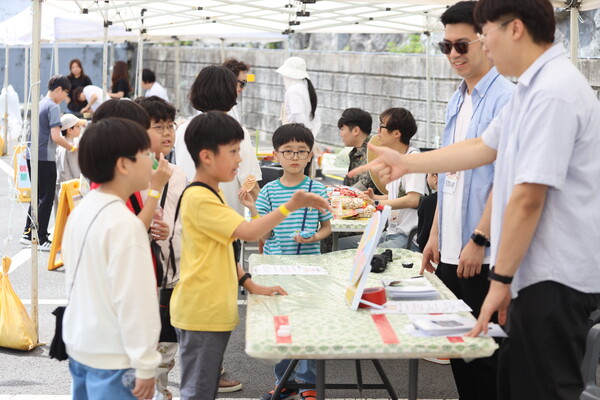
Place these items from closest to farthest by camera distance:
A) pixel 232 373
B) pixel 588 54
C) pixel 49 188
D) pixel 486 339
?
pixel 486 339 → pixel 232 373 → pixel 49 188 → pixel 588 54

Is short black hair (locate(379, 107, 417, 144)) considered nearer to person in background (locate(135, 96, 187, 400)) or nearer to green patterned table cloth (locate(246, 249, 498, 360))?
person in background (locate(135, 96, 187, 400))

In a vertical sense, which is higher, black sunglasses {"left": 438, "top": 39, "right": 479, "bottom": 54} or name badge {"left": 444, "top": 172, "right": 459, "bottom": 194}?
black sunglasses {"left": 438, "top": 39, "right": 479, "bottom": 54}

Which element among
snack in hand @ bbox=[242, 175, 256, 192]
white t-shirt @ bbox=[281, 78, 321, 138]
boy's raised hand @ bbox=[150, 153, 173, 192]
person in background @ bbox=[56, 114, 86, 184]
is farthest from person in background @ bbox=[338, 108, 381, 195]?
person in background @ bbox=[56, 114, 86, 184]

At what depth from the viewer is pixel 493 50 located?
271 centimetres

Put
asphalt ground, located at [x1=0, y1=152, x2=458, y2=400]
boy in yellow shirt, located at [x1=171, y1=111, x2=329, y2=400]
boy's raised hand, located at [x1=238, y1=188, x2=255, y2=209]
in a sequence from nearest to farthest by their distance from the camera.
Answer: boy in yellow shirt, located at [x1=171, y1=111, x2=329, y2=400], boy's raised hand, located at [x1=238, y1=188, x2=255, y2=209], asphalt ground, located at [x1=0, y1=152, x2=458, y2=400]

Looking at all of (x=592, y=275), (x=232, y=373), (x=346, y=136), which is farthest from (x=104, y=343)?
(x=346, y=136)

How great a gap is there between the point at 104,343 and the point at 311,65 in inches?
581

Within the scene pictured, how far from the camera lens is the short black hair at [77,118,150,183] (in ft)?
8.84

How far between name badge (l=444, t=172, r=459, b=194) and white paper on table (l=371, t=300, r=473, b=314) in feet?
2.21

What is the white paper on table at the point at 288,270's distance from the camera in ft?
11.9

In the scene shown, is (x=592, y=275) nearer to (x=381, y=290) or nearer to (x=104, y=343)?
(x=381, y=290)

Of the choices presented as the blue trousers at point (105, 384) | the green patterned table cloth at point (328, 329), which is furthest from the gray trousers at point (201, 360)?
the blue trousers at point (105, 384)

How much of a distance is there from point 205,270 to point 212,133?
1.79 feet

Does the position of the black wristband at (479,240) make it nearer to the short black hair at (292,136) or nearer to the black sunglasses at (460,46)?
the black sunglasses at (460,46)
